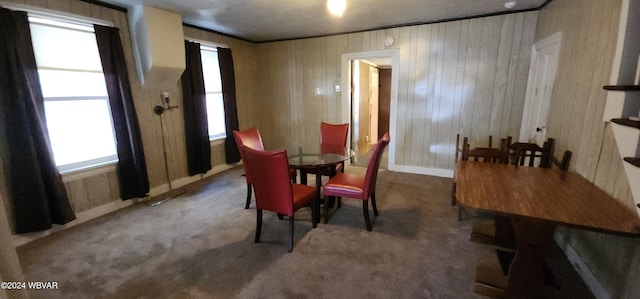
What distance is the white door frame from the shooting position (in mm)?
4098

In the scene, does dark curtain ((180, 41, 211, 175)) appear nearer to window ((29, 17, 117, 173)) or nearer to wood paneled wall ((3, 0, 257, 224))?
wood paneled wall ((3, 0, 257, 224))

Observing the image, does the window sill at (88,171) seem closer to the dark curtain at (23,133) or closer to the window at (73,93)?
the window at (73,93)

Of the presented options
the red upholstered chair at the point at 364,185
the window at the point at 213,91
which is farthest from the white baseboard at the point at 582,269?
the window at the point at 213,91

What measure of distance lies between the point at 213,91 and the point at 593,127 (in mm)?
4515

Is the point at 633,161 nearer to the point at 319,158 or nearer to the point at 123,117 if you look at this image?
the point at 319,158

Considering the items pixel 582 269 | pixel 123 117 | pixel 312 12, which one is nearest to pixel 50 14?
pixel 123 117

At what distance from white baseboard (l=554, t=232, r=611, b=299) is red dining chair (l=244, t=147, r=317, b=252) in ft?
6.75

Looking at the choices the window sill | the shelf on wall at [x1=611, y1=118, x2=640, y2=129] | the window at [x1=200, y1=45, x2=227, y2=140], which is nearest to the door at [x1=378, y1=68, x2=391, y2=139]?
the window at [x1=200, y1=45, x2=227, y2=140]

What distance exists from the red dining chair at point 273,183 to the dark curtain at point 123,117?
6.12 feet

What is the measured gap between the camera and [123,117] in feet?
9.96

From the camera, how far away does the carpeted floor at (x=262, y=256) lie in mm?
1819

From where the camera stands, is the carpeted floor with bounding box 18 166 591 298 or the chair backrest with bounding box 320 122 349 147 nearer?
the carpeted floor with bounding box 18 166 591 298

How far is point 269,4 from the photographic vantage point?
2.97 metres

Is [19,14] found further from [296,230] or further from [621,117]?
[621,117]
